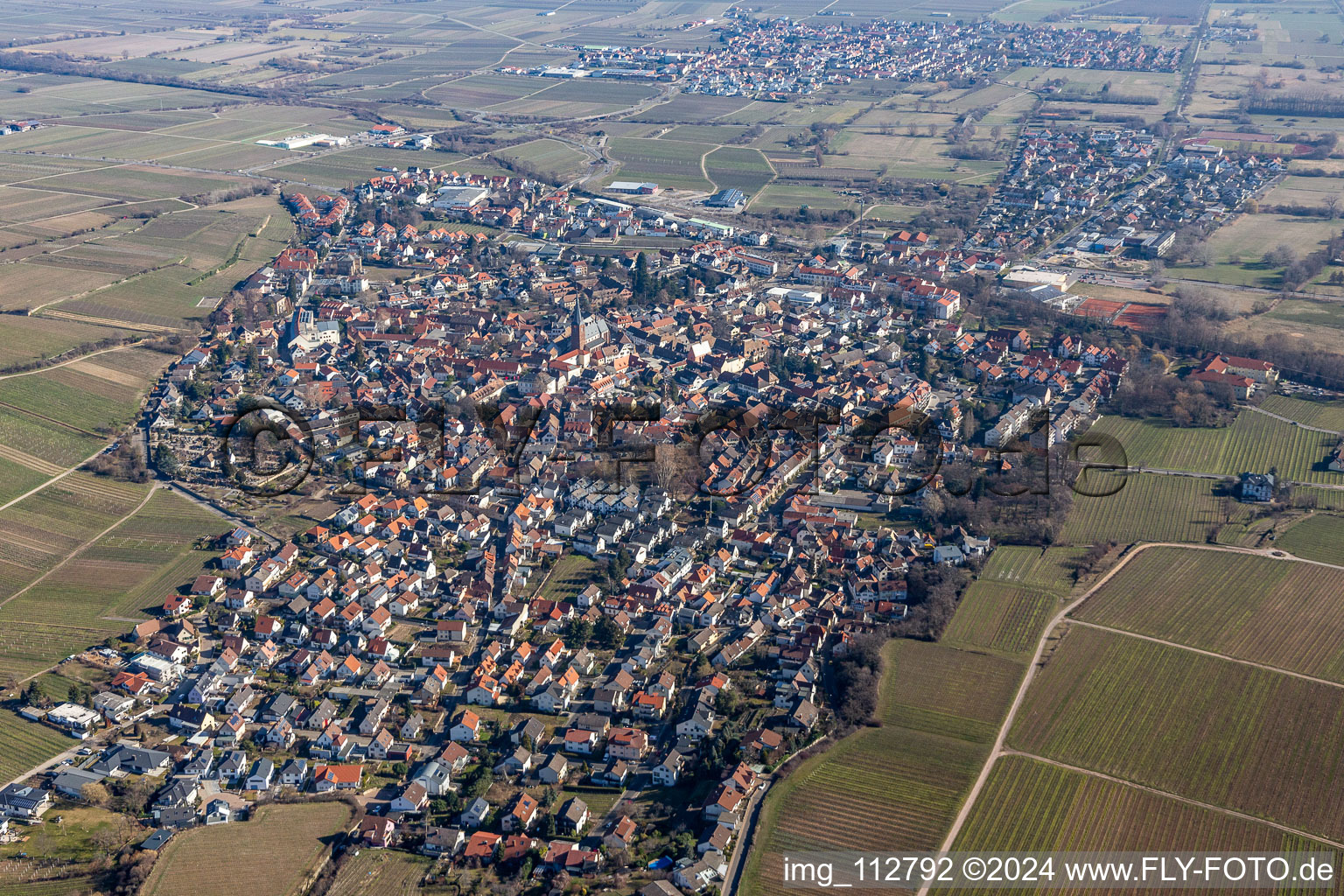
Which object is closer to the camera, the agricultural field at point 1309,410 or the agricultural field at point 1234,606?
the agricultural field at point 1234,606

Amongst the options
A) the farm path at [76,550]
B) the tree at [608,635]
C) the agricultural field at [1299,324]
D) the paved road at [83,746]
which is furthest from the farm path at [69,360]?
the agricultural field at [1299,324]

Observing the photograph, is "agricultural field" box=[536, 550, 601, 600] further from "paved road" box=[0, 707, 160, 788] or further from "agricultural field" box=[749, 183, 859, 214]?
"agricultural field" box=[749, 183, 859, 214]

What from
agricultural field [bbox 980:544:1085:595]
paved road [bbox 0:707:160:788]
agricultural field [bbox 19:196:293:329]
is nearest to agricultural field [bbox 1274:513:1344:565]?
agricultural field [bbox 980:544:1085:595]

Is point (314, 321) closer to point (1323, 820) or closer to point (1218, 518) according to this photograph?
point (1218, 518)

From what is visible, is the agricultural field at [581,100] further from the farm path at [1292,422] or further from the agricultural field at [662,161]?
the farm path at [1292,422]

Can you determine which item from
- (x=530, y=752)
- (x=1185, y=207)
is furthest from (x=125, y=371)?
(x=1185, y=207)

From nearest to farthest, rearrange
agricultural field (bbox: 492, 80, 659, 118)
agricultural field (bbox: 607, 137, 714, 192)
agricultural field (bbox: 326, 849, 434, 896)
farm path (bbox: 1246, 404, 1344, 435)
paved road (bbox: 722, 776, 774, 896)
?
1. agricultural field (bbox: 326, 849, 434, 896)
2. paved road (bbox: 722, 776, 774, 896)
3. farm path (bbox: 1246, 404, 1344, 435)
4. agricultural field (bbox: 607, 137, 714, 192)
5. agricultural field (bbox: 492, 80, 659, 118)
